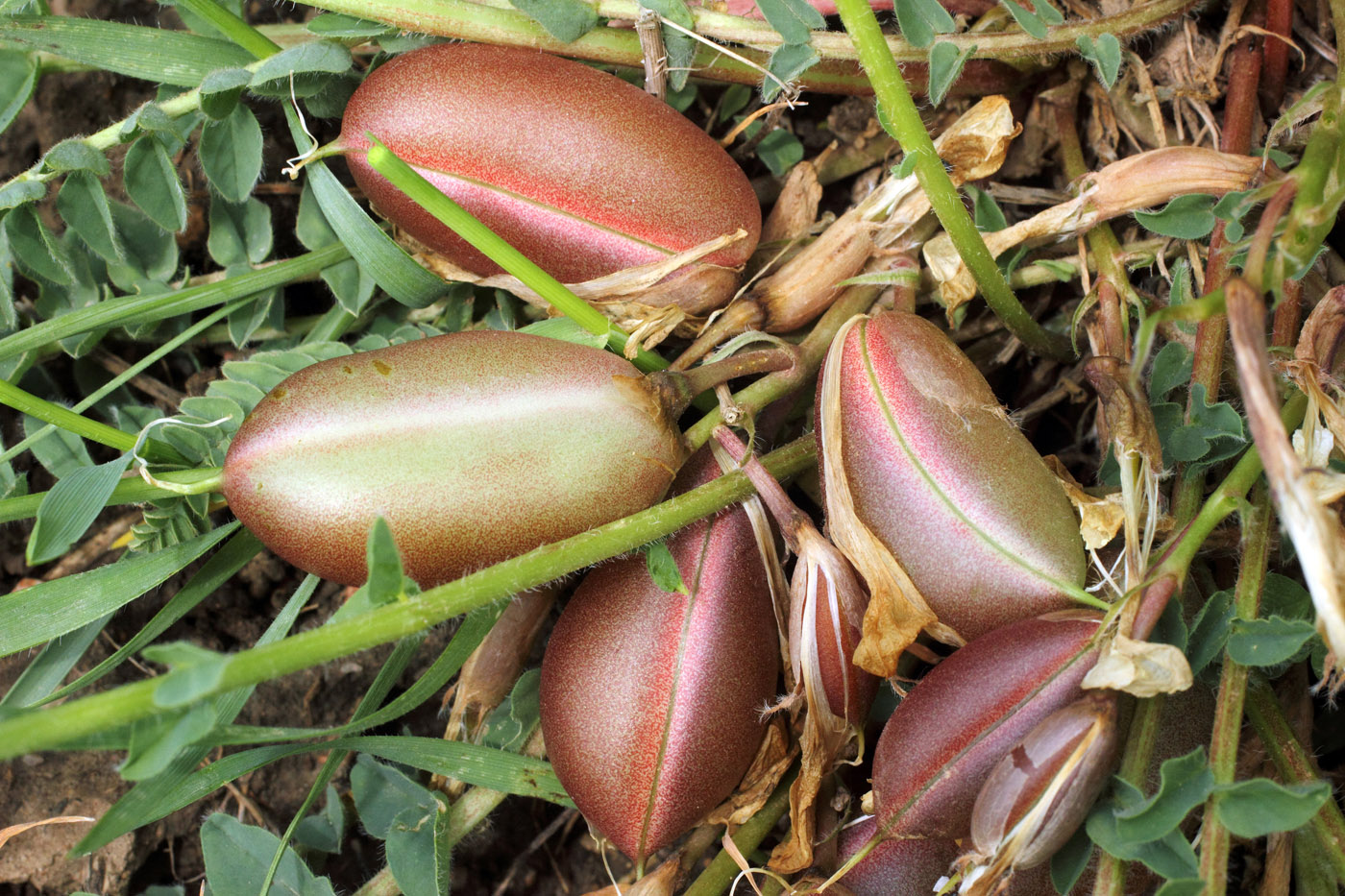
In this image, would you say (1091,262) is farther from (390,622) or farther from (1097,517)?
(390,622)

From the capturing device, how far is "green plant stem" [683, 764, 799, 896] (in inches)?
54.4

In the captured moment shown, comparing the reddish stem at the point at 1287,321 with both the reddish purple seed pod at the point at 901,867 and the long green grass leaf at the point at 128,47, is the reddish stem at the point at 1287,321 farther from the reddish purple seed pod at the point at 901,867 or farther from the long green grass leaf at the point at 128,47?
the long green grass leaf at the point at 128,47

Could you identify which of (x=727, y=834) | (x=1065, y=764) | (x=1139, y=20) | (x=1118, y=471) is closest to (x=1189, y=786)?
(x=1065, y=764)

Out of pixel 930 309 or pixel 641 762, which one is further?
pixel 930 309

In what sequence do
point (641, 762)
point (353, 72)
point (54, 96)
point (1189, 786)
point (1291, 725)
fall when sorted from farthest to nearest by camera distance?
point (54, 96) → point (353, 72) → point (1291, 725) → point (641, 762) → point (1189, 786)

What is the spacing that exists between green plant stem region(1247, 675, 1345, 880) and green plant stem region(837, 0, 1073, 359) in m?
0.57

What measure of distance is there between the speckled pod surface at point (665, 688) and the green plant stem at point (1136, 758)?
0.43 metres

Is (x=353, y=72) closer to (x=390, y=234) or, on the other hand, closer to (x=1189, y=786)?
(x=390, y=234)

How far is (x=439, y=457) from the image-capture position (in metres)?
1.16

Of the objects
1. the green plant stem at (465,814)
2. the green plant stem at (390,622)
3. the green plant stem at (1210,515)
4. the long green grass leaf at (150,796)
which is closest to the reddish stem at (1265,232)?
the green plant stem at (1210,515)

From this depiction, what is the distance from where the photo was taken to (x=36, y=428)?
1641 millimetres

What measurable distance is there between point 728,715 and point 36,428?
1179 millimetres

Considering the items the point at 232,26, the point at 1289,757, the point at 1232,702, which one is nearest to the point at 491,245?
the point at 232,26

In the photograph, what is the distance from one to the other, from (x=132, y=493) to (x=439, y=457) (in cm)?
48
